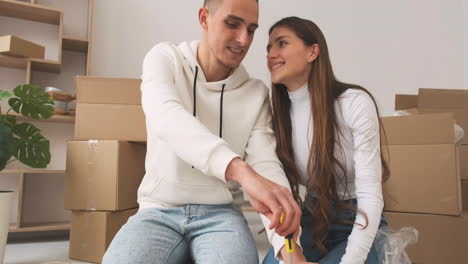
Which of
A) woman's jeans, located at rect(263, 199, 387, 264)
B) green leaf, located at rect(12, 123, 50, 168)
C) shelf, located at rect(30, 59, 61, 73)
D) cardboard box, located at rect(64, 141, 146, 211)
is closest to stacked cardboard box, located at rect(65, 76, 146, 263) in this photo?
cardboard box, located at rect(64, 141, 146, 211)

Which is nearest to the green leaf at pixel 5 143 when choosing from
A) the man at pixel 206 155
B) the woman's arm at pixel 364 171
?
the man at pixel 206 155

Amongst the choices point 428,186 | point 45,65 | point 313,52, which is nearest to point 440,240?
point 428,186

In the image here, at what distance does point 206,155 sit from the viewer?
69 centimetres

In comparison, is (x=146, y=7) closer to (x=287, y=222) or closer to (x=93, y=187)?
(x=93, y=187)

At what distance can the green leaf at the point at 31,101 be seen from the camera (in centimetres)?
151

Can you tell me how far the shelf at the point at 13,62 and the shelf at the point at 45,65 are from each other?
4 centimetres

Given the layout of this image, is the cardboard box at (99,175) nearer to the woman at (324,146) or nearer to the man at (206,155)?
the man at (206,155)

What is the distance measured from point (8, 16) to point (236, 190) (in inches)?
75.0

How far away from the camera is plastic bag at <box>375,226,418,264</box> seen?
97 centimetres

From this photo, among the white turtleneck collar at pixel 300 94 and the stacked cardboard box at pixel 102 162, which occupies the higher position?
the white turtleneck collar at pixel 300 94

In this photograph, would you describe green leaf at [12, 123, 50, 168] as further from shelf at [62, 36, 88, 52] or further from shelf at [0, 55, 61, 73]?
shelf at [62, 36, 88, 52]

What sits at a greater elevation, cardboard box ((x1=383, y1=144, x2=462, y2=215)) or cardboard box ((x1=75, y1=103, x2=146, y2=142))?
cardboard box ((x1=75, y1=103, x2=146, y2=142))

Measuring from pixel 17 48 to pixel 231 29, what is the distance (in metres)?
1.38

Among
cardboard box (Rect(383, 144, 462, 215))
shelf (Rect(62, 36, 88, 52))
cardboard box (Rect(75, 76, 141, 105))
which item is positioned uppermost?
shelf (Rect(62, 36, 88, 52))
